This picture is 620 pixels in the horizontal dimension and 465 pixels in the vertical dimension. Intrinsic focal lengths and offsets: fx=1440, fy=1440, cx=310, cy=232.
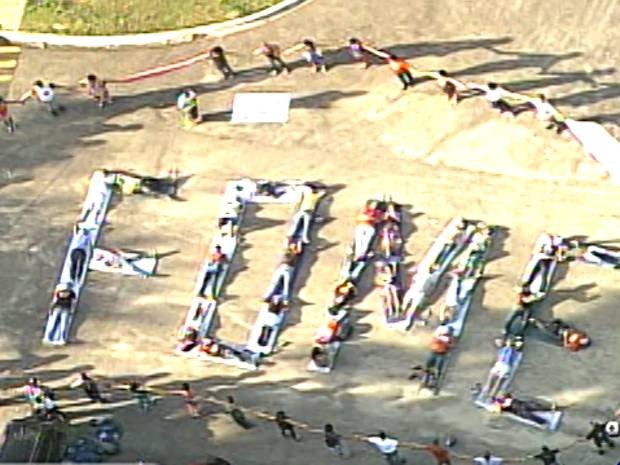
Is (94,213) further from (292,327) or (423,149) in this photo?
(423,149)

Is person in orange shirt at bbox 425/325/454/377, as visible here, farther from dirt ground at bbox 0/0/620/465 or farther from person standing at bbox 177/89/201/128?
person standing at bbox 177/89/201/128

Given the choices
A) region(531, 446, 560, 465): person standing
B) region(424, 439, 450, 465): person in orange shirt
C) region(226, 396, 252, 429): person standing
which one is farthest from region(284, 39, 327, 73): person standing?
region(531, 446, 560, 465): person standing

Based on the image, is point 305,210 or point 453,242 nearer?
point 453,242

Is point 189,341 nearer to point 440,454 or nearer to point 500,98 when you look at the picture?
point 440,454

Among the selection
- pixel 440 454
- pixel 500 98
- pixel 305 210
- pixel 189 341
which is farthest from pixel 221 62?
pixel 440 454

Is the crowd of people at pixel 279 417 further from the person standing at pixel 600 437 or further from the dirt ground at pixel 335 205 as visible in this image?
the dirt ground at pixel 335 205

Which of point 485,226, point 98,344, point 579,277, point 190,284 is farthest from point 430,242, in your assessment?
point 98,344
